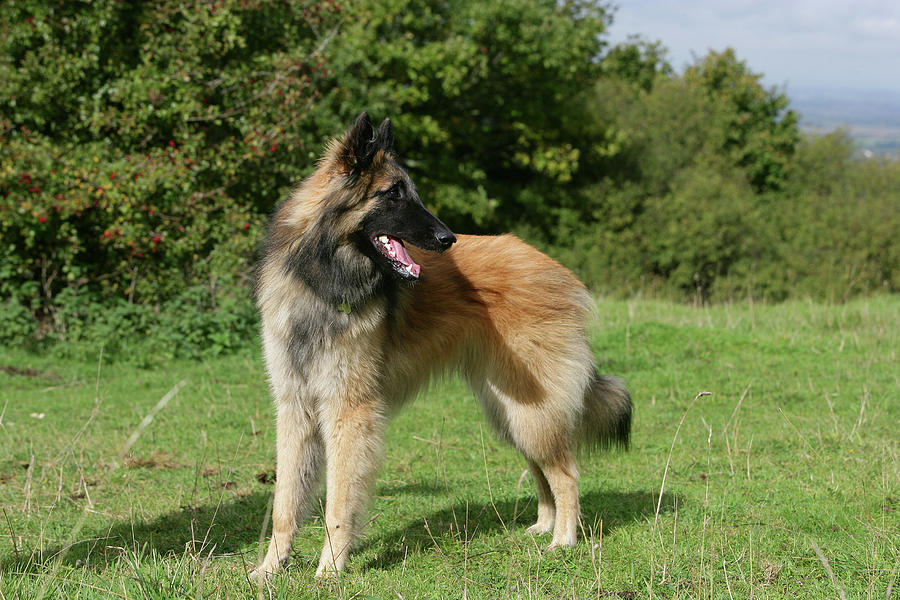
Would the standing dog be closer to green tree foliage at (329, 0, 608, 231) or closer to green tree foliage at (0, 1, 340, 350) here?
green tree foliage at (0, 1, 340, 350)

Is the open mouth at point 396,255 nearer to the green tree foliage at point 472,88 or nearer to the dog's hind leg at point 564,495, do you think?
the dog's hind leg at point 564,495

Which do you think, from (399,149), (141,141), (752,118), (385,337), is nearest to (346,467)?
(385,337)

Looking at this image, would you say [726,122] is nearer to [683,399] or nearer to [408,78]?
[408,78]

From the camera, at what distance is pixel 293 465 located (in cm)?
408

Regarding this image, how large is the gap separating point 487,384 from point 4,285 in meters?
8.48

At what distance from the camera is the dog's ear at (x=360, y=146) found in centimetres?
372

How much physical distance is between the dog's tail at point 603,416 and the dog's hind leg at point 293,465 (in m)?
1.62

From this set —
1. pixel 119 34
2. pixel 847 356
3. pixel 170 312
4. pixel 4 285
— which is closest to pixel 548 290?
pixel 847 356

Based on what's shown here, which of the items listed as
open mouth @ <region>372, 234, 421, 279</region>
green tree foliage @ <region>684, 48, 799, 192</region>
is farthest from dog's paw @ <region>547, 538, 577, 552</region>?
green tree foliage @ <region>684, 48, 799, 192</region>

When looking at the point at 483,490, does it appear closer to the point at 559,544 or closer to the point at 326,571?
the point at 559,544

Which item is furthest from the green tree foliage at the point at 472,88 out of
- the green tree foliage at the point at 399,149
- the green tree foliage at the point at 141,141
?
the green tree foliage at the point at 141,141

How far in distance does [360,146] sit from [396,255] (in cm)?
56

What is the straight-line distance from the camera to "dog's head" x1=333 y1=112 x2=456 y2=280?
3781mm

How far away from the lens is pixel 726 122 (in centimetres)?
3362
